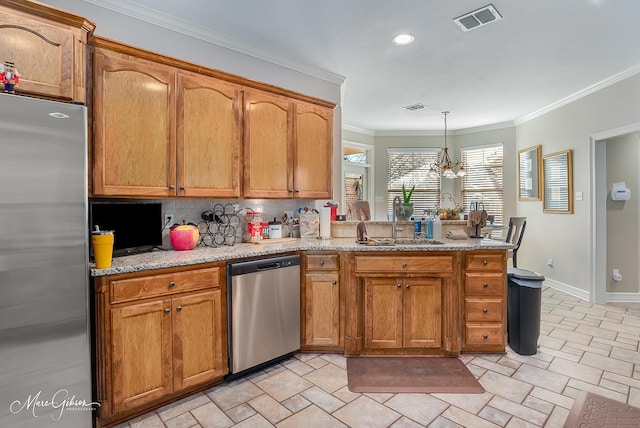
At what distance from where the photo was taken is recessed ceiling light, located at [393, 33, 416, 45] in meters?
3.01

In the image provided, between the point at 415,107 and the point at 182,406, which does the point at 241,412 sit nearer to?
the point at 182,406

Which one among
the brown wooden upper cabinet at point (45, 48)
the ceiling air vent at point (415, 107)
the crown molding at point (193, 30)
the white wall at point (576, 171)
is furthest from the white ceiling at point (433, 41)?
the brown wooden upper cabinet at point (45, 48)

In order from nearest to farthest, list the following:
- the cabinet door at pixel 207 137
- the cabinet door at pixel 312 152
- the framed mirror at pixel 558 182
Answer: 1. the cabinet door at pixel 207 137
2. the cabinet door at pixel 312 152
3. the framed mirror at pixel 558 182

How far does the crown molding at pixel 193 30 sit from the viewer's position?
2496 mm

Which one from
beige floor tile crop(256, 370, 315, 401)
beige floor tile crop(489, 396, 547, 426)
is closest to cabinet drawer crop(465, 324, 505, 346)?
beige floor tile crop(489, 396, 547, 426)

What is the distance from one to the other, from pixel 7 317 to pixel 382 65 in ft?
12.0

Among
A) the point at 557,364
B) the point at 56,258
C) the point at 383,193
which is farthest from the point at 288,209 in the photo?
the point at 383,193

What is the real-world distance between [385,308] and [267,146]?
1.73 metres

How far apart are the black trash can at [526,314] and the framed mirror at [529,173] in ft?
10.4

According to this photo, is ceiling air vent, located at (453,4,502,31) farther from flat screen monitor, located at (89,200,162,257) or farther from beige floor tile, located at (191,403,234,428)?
beige floor tile, located at (191,403,234,428)

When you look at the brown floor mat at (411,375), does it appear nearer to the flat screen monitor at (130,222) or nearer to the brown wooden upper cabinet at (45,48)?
the flat screen monitor at (130,222)

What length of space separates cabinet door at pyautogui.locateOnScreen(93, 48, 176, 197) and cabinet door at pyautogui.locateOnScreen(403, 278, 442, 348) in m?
2.04

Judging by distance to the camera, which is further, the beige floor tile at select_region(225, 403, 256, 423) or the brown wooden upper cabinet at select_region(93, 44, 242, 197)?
the brown wooden upper cabinet at select_region(93, 44, 242, 197)

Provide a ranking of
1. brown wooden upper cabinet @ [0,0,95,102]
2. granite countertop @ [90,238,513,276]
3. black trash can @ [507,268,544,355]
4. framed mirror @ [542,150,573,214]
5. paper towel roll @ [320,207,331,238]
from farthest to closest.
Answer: framed mirror @ [542,150,573,214] < paper towel roll @ [320,207,331,238] < black trash can @ [507,268,544,355] < granite countertop @ [90,238,513,276] < brown wooden upper cabinet @ [0,0,95,102]
